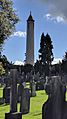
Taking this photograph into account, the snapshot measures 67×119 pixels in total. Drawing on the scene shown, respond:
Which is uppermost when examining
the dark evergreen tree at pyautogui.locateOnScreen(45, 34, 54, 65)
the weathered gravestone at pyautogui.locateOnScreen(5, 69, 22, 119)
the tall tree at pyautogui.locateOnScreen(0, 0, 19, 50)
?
the dark evergreen tree at pyautogui.locateOnScreen(45, 34, 54, 65)

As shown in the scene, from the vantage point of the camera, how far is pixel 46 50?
103 meters

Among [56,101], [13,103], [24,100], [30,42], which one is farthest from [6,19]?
[30,42]

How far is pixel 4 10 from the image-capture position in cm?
3828

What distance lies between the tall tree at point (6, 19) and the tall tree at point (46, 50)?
62.8 meters

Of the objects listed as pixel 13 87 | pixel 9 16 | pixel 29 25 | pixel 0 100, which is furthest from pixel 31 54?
pixel 13 87

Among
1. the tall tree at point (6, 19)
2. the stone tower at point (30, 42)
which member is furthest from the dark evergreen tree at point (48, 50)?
the tall tree at point (6, 19)

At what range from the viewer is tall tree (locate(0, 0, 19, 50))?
36656 millimetres

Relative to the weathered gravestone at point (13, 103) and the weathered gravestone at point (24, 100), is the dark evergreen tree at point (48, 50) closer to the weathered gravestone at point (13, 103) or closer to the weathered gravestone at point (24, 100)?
the weathered gravestone at point (24, 100)

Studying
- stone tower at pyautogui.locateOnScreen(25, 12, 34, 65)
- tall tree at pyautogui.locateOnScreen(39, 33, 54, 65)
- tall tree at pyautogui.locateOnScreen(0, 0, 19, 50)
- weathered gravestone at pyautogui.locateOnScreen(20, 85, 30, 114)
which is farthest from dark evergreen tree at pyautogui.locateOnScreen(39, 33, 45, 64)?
weathered gravestone at pyautogui.locateOnScreen(20, 85, 30, 114)

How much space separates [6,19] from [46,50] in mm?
65742

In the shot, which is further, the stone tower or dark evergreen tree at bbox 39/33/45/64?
the stone tower

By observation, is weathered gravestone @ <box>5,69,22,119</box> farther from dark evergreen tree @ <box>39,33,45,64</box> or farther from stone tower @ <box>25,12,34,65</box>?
stone tower @ <box>25,12,34,65</box>

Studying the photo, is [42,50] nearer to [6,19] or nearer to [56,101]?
[6,19]

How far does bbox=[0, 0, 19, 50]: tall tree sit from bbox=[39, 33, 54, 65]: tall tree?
206 feet
